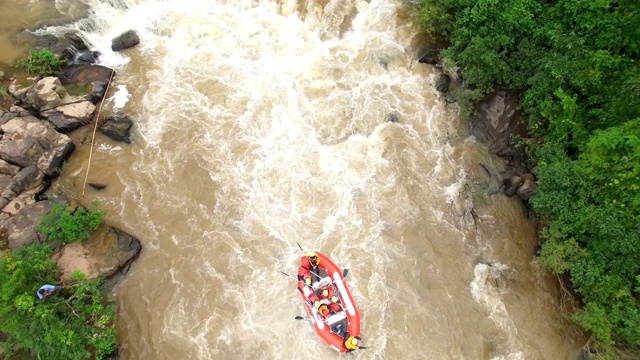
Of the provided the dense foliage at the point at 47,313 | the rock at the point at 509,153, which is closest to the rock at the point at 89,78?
the dense foliage at the point at 47,313

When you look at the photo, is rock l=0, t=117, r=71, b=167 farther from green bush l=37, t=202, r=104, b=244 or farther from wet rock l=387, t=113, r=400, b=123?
wet rock l=387, t=113, r=400, b=123

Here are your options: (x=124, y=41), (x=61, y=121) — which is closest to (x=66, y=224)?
(x=61, y=121)

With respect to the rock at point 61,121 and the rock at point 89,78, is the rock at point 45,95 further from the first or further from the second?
the rock at point 89,78

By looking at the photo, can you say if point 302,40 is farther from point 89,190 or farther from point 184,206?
point 89,190

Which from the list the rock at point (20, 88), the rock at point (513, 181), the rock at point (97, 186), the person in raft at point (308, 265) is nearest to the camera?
the person in raft at point (308, 265)

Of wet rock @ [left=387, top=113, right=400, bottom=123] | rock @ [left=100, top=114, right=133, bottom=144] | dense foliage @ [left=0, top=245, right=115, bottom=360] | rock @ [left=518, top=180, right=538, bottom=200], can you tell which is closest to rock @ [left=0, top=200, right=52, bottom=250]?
dense foliage @ [left=0, top=245, right=115, bottom=360]

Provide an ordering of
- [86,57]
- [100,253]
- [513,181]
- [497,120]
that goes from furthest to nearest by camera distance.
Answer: [86,57] < [497,120] < [513,181] < [100,253]

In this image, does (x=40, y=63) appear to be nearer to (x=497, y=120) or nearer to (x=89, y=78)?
(x=89, y=78)
